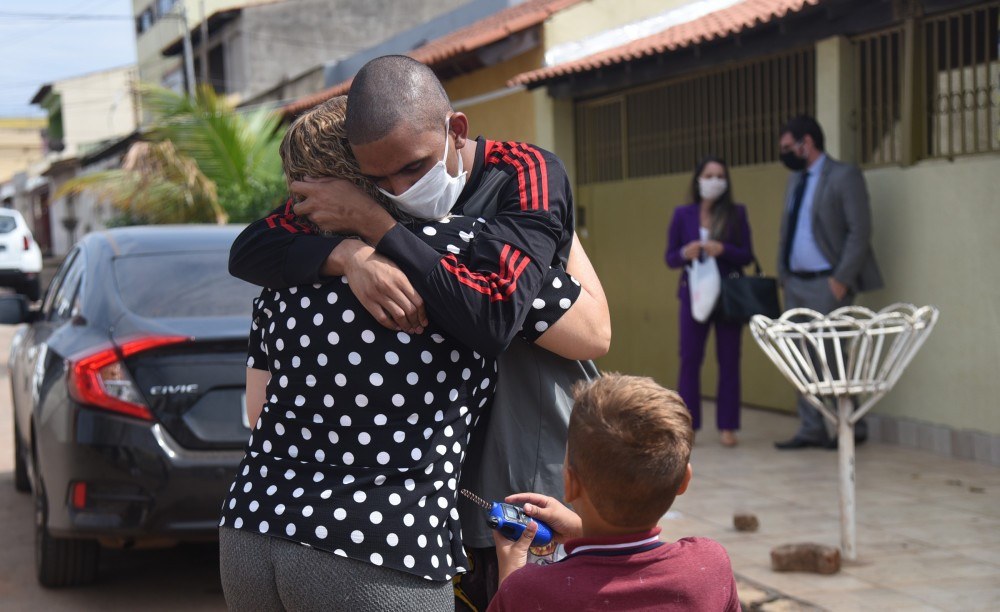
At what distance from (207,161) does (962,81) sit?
9689 millimetres

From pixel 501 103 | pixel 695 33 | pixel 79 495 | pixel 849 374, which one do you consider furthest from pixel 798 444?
pixel 501 103

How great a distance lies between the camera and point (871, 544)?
5395 mm

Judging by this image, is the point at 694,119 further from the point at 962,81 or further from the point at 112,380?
the point at 112,380

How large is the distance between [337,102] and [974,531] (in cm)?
449

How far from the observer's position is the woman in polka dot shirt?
1.99 meters

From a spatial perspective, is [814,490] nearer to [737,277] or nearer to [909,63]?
[737,277]

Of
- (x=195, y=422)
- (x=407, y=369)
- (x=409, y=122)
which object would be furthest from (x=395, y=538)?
(x=195, y=422)

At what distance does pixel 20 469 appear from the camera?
755 cm

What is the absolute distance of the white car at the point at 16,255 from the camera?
2241cm

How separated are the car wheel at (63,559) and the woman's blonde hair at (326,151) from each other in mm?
3713

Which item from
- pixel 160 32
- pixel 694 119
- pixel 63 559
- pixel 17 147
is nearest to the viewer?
pixel 63 559

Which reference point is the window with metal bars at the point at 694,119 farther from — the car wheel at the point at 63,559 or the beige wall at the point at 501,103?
the car wheel at the point at 63,559

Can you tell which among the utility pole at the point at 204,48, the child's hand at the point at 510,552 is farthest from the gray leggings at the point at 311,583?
the utility pole at the point at 204,48

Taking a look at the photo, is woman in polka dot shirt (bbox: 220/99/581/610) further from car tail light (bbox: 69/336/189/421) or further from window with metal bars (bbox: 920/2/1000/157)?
window with metal bars (bbox: 920/2/1000/157)
